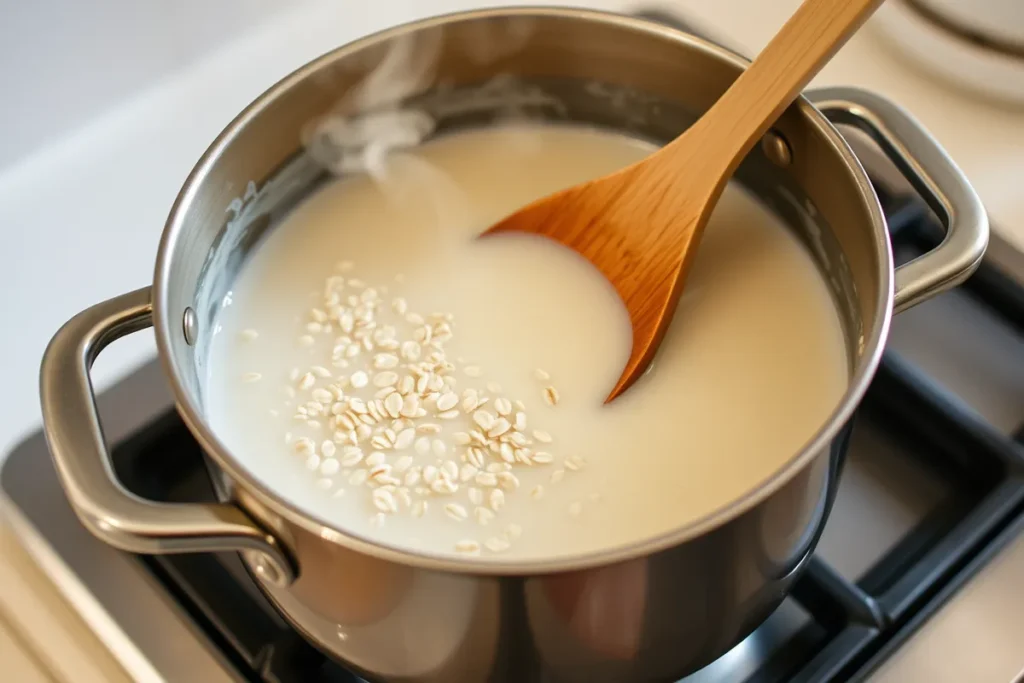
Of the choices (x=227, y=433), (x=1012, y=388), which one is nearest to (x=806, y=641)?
(x=1012, y=388)

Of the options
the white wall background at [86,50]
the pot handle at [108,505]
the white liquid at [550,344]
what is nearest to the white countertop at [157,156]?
the white wall background at [86,50]

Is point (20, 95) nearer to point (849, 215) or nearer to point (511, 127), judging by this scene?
point (511, 127)

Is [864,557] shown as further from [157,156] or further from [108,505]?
[157,156]

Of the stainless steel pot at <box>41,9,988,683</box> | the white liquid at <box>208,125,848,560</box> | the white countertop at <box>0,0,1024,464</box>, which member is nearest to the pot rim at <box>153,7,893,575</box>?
the stainless steel pot at <box>41,9,988,683</box>

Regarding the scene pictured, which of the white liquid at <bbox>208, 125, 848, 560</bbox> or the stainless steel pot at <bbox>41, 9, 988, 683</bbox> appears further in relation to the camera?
the white liquid at <bbox>208, 125, 848, 560</bbox>

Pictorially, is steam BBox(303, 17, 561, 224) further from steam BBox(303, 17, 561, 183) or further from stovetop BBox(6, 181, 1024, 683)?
stovetop BBox(6, 181, 1024, 683)
